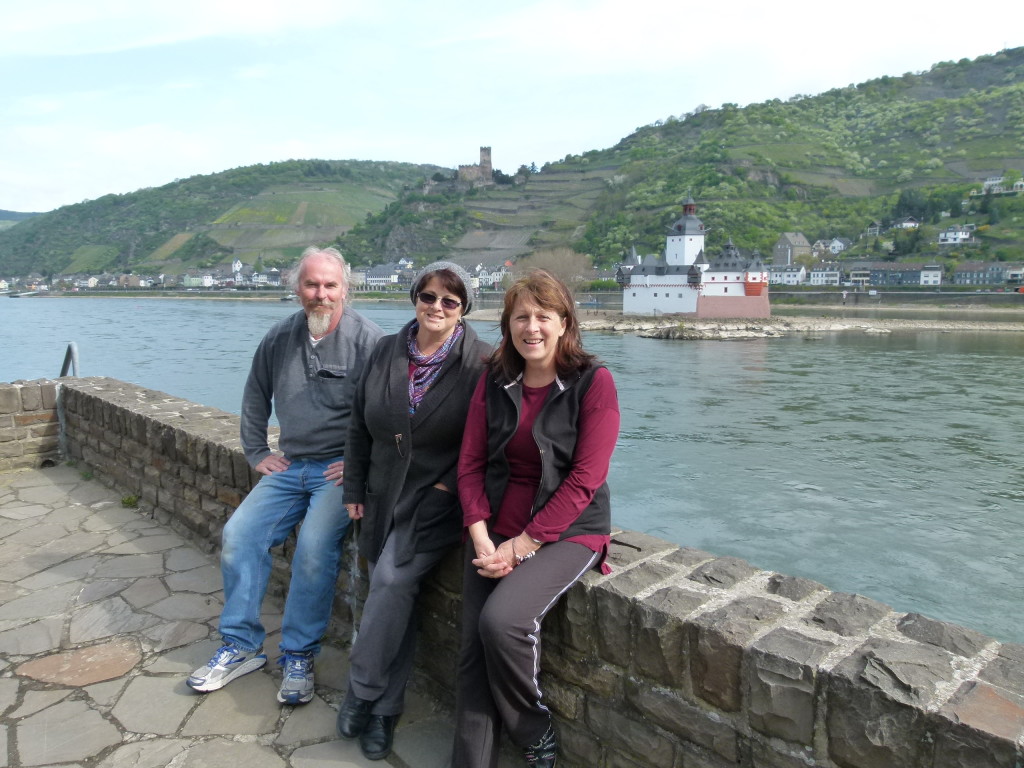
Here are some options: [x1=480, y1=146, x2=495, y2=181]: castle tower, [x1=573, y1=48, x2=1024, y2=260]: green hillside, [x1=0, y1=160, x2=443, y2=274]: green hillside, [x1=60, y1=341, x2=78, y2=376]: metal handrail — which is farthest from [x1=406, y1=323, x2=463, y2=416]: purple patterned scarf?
[x1=480, y1=146, x2=495, y2=181]: castle tower

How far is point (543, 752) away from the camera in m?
1.93

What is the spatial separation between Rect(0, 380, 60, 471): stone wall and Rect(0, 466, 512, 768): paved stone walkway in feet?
5.31

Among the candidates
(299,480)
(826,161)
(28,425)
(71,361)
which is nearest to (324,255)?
(299,480)

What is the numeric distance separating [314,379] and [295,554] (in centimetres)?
64

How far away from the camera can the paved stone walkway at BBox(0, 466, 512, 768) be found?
208 centimetres

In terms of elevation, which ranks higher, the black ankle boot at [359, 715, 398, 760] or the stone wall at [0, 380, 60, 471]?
the stone wall at [0, 380, 60, 471]

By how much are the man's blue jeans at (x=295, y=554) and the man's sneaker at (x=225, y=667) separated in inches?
1.2

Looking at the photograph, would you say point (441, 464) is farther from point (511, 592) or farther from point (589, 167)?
point (589, 167)

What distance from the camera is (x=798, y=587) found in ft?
5.98

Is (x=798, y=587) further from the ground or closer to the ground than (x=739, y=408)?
further from the ground

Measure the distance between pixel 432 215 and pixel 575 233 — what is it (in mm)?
27874

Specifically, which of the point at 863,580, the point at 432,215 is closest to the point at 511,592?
the point at 863,580

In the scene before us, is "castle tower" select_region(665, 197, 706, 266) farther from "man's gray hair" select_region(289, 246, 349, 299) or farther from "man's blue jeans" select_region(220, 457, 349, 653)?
"man's blue jeans" select_region(220, 457, 349, 653)

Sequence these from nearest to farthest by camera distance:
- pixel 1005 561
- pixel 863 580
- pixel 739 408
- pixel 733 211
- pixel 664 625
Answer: pixel 664 625 < pixel 863 580 < pixel 1005 561 < pixel 739 408 < pixel 733 211
